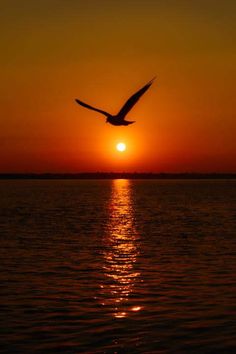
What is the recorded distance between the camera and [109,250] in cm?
4031

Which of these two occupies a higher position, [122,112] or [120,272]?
[122,112]

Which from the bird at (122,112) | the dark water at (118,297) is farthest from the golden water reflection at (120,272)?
the bird at (122,112)

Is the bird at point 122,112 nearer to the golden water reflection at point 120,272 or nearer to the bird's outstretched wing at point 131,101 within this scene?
the bird's outstretched wing at point 131,101

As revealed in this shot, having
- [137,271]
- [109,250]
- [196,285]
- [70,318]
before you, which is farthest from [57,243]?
[70,318]

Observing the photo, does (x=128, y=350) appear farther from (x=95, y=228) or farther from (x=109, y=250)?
(x=95, y=228)

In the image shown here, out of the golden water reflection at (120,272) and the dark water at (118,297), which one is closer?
the dark water at (118,297)

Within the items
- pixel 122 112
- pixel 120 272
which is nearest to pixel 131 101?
pixel 122 112

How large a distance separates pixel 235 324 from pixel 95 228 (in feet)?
130

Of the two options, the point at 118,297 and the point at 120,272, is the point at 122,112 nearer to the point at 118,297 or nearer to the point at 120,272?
the point at 118,297

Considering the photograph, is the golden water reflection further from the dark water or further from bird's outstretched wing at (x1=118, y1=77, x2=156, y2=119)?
bird's outstretched wing at (x1=118, y1=77, x2=156, y2=119)

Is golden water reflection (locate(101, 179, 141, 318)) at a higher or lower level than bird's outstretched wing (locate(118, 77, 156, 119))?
lower

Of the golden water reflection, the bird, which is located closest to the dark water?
the golden water reflection

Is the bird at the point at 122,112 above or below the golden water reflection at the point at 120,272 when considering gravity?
above

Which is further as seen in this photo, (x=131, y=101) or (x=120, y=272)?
(x=120, y=272)
